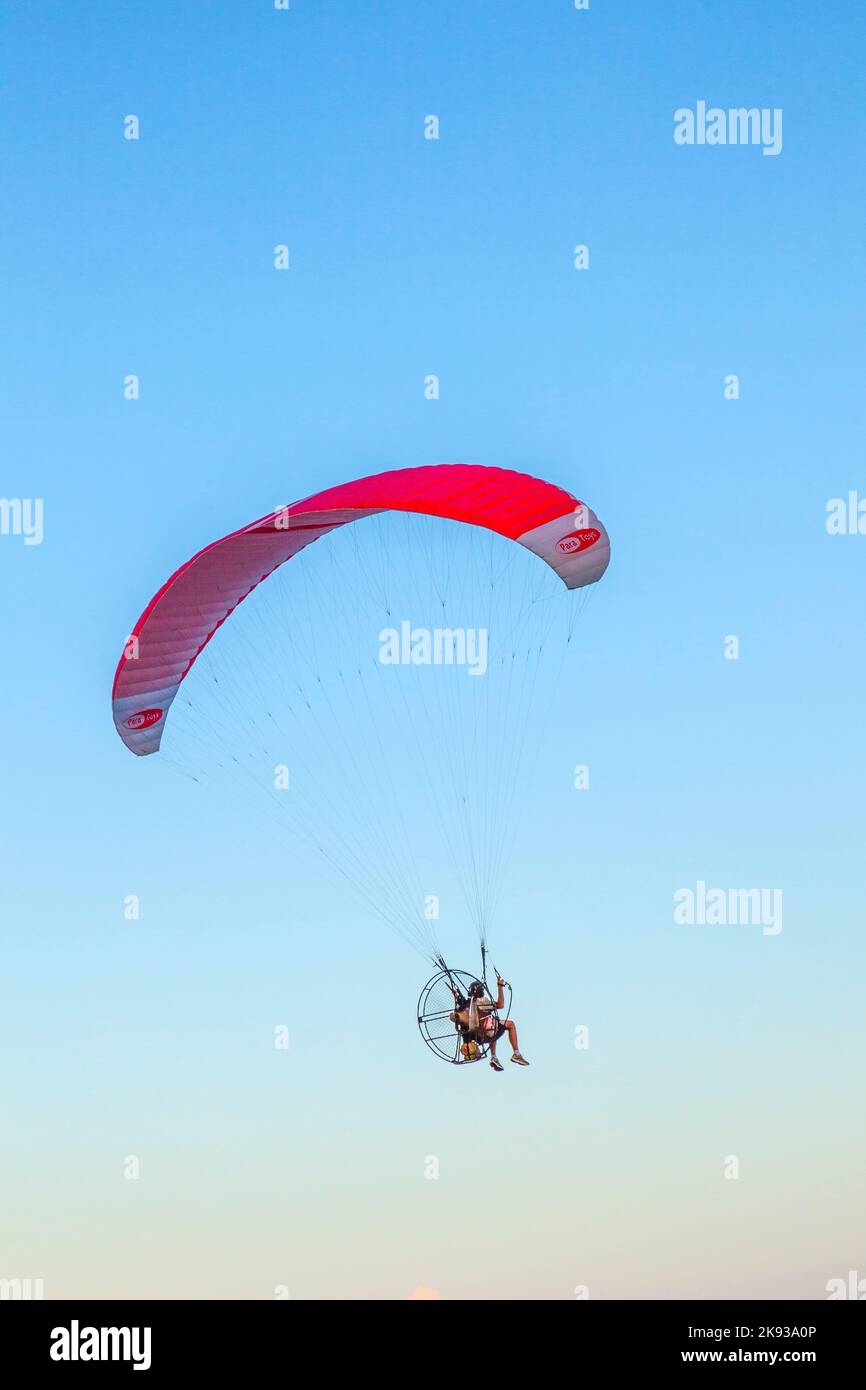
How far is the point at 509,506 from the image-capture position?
22359 mm
